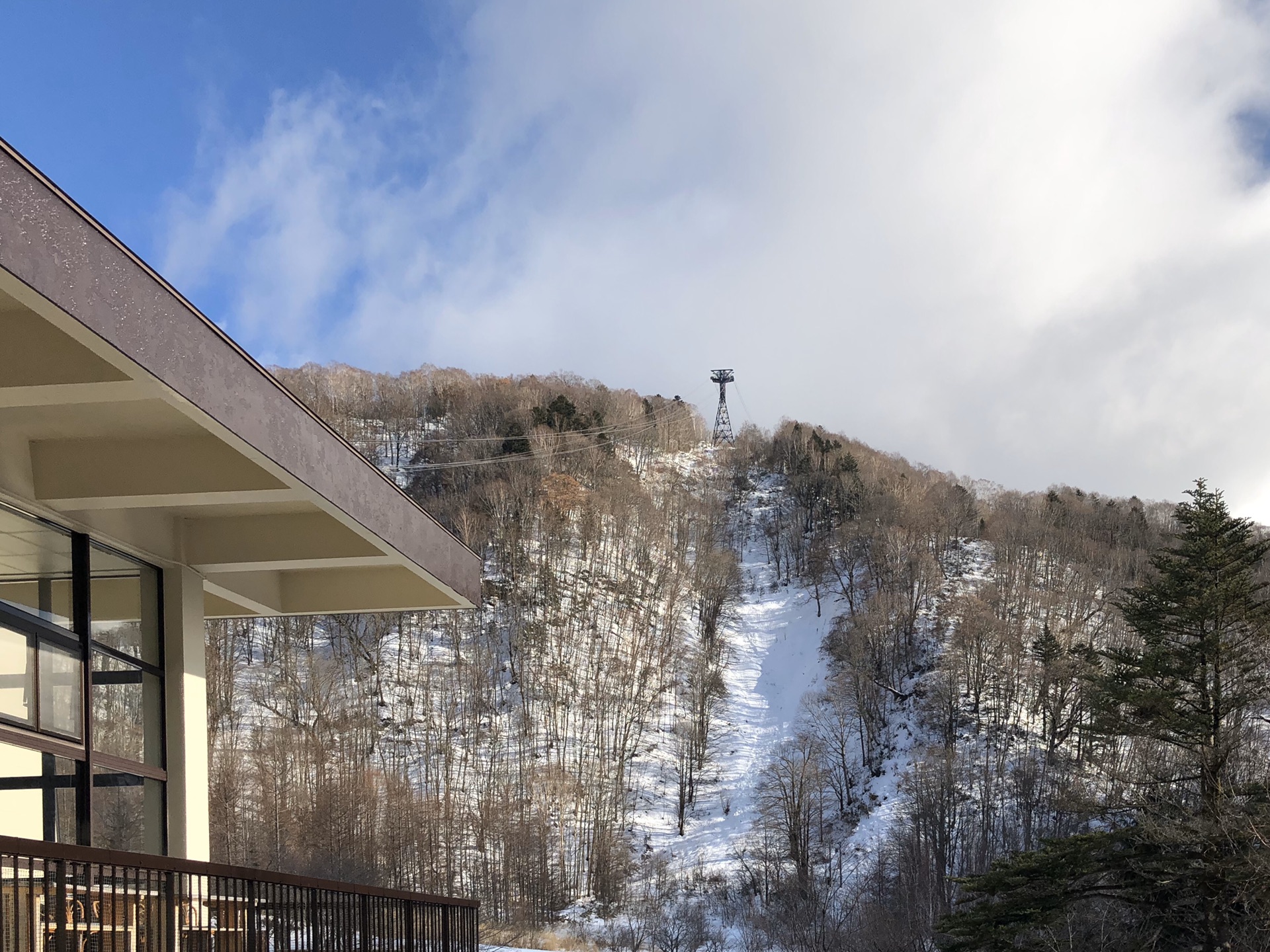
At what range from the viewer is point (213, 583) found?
9094 millimetres

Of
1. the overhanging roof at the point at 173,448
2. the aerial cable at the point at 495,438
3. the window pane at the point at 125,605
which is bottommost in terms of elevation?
Answer: the window pane at the point at 125,605

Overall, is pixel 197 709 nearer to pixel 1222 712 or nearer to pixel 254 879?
pixel 254 879

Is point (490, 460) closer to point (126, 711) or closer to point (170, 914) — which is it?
point (126, 711)

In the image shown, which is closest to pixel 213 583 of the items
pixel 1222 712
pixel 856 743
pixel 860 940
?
pixel 1222 712

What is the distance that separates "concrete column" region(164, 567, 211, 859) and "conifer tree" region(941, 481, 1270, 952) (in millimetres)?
17402

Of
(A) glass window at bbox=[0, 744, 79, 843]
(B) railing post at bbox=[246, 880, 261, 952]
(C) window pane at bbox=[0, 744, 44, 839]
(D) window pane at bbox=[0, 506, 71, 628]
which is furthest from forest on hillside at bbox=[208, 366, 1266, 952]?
(D) window pane at bbox=[0, 506, 71, 628]

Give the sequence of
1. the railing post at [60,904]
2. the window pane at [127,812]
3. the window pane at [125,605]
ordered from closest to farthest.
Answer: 1. the railing post at [60,904]
2. the window pane at [127,812]
3. the window pane at [125,605]

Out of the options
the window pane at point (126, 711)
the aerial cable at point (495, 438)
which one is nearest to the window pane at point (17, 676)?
the window pane at point (126, 711)

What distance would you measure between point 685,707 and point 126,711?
40149mm

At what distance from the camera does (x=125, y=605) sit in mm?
A: 7621

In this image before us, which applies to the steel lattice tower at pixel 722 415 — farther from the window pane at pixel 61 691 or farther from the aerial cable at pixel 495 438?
the window pane at pixel 61 691

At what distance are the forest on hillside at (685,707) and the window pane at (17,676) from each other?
19.4 m

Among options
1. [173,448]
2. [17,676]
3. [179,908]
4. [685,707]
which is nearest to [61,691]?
[17,676]

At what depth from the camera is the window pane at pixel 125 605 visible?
7250 mm
